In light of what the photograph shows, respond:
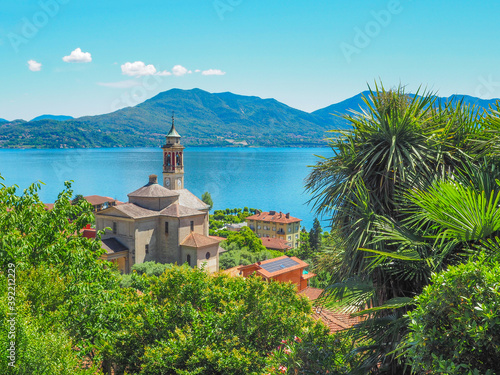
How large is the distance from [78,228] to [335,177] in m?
6.68

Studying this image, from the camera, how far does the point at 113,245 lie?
3559cm

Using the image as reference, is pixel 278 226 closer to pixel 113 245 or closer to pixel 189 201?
pixel 189 201

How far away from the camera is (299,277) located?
30328 mm

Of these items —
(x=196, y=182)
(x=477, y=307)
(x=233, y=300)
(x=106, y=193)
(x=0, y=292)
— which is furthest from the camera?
(x=196, y=182)

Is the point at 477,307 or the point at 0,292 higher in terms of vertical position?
the point at 477,307

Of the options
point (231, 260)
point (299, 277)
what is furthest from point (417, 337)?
point (231, 260)

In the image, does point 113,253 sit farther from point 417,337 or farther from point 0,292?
point 417,337

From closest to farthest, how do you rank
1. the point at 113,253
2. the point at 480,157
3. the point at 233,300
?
the point at 480,157
the point at 233,300
the point at 113,253

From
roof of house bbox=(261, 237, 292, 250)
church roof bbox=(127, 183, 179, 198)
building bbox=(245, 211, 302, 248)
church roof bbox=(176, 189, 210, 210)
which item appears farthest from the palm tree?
building bbox=(245, 211, 302, 248)

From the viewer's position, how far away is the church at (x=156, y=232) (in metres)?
→ 35.9

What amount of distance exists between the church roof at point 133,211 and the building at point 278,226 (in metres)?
52.6

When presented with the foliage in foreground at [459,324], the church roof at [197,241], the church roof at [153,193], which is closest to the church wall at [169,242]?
the church roof at [197,241]

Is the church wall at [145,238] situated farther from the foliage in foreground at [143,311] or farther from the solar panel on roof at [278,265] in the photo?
the foliage in foreground at [143,311]

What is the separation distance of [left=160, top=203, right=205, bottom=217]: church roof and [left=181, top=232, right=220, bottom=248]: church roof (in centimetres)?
189
